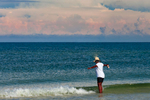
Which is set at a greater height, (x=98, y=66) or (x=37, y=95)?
(x=98, y=66)

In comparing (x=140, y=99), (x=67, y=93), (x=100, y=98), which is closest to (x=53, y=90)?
(x=67, y=93)

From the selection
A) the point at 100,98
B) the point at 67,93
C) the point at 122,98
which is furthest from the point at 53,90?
the point at 122,98

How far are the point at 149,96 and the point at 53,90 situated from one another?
5.91 m

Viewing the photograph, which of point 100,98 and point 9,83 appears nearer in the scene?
point 100,98

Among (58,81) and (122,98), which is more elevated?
(58,81)

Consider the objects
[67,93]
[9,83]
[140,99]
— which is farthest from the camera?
[9,83]

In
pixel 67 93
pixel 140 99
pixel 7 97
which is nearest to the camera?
pixel 140 99

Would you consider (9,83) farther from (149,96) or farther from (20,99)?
(149,96)

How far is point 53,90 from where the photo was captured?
47.1ft

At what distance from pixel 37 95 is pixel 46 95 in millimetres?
571

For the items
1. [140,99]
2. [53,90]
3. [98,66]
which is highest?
[98,66]

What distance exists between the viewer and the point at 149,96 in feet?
40.3

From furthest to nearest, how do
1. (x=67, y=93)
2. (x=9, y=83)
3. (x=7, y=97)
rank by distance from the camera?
(x=9, y=83) < (x=67, y=93) < (x=7, y=97)

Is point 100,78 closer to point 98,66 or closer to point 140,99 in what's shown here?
point 98,66
